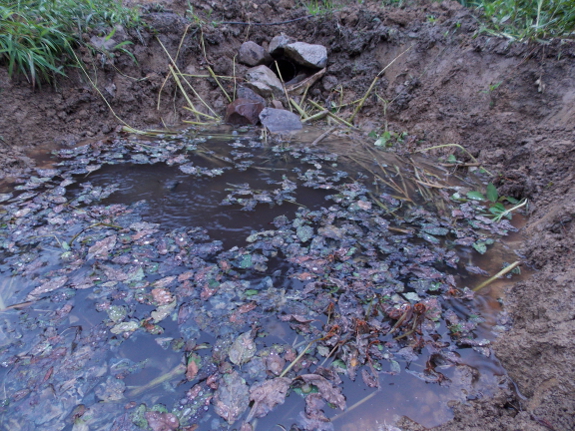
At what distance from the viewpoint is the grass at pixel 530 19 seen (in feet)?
11.6

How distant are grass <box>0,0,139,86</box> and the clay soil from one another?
7.3 inches

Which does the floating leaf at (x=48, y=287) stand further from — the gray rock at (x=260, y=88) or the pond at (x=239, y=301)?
the gray rock at (x=260, y=88)

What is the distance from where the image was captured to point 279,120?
4895 mm

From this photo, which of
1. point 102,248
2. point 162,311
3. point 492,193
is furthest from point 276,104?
point 162,311

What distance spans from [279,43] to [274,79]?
0.60 metres

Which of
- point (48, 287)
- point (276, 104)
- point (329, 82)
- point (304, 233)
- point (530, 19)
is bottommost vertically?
point (48, 287)

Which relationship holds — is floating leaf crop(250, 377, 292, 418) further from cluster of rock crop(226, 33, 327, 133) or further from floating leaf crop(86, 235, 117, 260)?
cluster of rock crop(226, 33, 327, 133)

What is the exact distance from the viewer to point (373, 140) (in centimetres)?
458

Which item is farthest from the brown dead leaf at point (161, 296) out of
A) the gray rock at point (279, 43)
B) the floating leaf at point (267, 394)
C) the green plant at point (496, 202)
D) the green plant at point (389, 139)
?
the gray rock at point (279, 43)

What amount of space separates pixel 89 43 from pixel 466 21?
15.7 ft

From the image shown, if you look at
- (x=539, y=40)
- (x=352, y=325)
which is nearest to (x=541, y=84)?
(x=539, y=40)

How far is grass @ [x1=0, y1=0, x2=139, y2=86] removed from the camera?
3.49m

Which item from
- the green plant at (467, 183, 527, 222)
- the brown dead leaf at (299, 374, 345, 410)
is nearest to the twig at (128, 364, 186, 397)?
the brown dead leaf at (299, 374, 345, 410)

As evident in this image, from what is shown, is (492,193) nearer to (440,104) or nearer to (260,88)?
(440,104)
